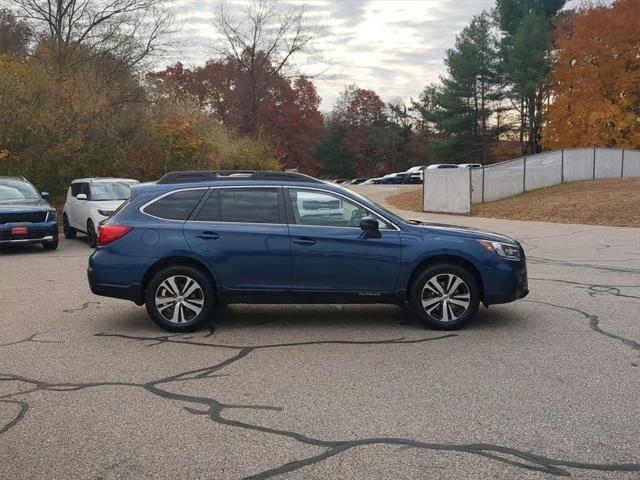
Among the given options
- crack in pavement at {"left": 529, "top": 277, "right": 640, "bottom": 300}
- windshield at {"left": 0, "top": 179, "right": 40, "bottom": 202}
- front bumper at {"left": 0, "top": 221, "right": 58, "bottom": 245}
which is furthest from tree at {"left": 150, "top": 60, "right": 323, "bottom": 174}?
crack in pavement at {"left": 529, "top": 277, "right": 640, "bottom": 300}

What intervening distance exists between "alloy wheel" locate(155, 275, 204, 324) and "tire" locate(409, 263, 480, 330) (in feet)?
7.48

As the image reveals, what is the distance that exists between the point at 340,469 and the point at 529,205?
78.9 ft

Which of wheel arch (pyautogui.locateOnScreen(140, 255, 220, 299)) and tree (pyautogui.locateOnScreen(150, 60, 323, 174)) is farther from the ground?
tree (pyautogui.locateOnScreen(150, 60, 323, 174))

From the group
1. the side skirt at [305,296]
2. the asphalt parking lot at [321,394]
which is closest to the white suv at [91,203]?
the asphalt parking lot at [321,394]

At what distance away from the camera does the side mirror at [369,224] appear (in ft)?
22.2

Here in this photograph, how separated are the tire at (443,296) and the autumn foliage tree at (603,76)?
3565 cm

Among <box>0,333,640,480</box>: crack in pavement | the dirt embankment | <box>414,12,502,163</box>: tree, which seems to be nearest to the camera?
<box>0,333,640,480</box>: crack in pavement

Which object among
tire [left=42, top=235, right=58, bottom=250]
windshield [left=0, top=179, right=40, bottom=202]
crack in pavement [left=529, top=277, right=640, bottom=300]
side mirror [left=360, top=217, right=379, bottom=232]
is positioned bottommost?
crack in pavement [left=529, top=277, right=640, bottom=300]

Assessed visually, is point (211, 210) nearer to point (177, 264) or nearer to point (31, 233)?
point (177, 264)

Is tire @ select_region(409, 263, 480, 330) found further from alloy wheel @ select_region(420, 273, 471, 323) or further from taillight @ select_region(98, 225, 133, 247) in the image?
taillight @ select_region(98, 225, 133, 247)

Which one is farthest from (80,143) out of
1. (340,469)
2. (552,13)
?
(552,13)

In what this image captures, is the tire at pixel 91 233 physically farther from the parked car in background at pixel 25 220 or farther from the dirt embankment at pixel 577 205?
the dirt embankment at pixel 577 205

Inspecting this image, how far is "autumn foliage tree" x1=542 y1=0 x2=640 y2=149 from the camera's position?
1494 inches

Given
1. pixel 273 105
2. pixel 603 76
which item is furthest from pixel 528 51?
pixel 273 105
